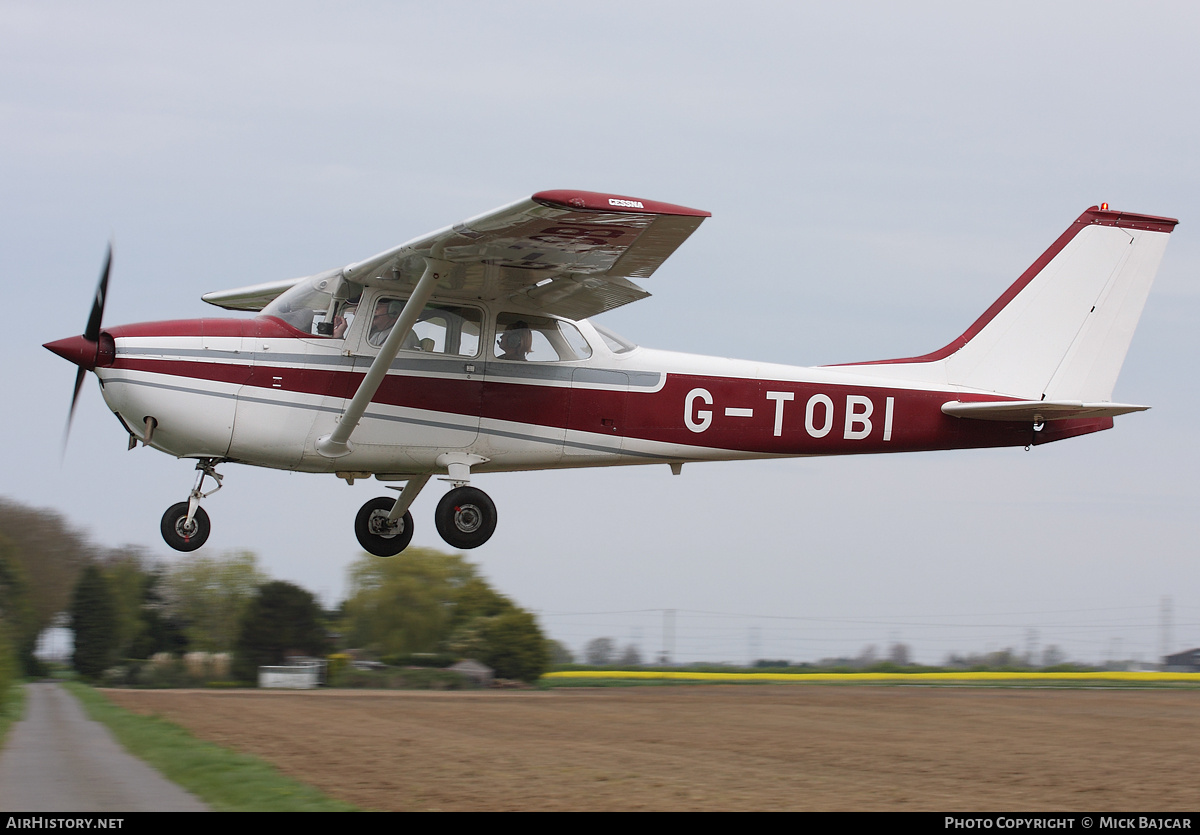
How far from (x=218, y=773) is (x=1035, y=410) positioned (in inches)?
390

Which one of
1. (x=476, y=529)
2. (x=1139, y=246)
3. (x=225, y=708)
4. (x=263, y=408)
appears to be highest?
(x=1139, y=246)

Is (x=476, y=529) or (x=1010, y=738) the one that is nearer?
(x=476, y=529)

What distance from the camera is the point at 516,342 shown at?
40.7 ft

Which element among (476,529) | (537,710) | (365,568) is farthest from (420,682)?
(476,529)

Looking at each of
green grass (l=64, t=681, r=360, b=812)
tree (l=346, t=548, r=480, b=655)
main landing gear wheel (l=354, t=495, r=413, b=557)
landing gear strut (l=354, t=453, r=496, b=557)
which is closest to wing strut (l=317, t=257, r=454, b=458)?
landing gear strut (l=354, t=453, r=496, b=557)

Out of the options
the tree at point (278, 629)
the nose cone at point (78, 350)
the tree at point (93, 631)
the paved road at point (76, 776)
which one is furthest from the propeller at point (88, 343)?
the tree at point (93, 631)

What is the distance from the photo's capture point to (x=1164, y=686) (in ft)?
100

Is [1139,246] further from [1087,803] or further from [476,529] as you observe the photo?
[476,529]

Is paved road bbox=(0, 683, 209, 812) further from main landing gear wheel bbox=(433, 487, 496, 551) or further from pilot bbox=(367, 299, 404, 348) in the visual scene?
pilot bbox=(367, 299, 404, 348)

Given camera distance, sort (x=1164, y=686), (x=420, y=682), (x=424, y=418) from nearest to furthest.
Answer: (x=424, y=418)
(x=1164, y=686)
(x=420, y=682)

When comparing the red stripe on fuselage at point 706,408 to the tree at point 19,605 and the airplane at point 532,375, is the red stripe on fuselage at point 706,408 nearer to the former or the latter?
the airplane at point 532,375

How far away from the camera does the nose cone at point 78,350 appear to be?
36.7 feet

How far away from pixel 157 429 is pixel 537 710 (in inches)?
554
